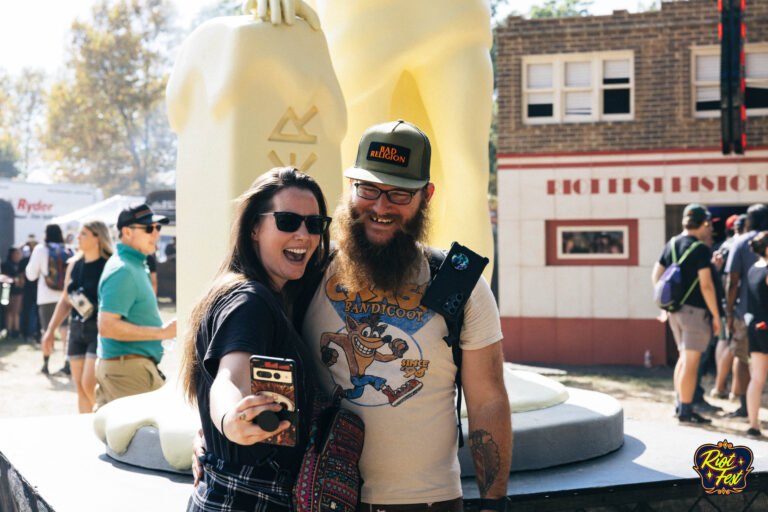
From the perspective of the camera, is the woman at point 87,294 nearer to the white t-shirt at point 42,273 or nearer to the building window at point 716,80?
the white t-shirt at point 42,273

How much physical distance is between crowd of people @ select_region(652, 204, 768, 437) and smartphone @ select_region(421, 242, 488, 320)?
5.11 metres

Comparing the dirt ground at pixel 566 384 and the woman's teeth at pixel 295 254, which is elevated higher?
the woman's teeth at pixel 295 254

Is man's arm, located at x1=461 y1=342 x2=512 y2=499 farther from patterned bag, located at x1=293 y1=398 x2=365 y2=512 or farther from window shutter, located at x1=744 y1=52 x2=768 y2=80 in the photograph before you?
window shutter, located at x1=744 y1=52 x2=768 y2=80

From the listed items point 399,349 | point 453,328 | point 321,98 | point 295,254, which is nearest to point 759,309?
point 321,98

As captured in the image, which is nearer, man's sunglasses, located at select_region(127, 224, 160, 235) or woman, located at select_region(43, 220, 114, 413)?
man's sunglasses, located at select_region(127, 224, 160, 235)

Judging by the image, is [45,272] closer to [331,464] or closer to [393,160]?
[393,160]

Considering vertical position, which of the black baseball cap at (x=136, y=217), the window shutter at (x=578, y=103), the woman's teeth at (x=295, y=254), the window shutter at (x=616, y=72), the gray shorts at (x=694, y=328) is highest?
the window shutter at (x=616, y=72)

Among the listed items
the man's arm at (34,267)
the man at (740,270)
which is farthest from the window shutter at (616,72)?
the man's arm at (34,267)

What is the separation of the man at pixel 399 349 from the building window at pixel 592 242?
11150 millimetres

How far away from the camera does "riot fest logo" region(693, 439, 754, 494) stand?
13.1ft

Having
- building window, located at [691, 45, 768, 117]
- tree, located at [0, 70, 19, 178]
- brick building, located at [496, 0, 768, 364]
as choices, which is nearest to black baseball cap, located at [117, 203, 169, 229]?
brick building, located at [496, 0, 768, 364]

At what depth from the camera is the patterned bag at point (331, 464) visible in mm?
1878

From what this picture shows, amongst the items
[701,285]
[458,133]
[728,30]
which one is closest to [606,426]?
[458,133]

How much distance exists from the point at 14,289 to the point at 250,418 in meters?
14.0
